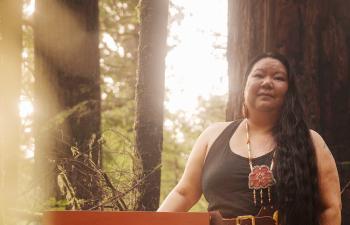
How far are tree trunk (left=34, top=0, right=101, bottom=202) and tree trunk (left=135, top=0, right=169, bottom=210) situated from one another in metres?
0.96

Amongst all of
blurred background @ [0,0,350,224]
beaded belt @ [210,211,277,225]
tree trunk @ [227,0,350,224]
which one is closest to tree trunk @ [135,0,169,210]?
blurred background @ [0,0,350,224]

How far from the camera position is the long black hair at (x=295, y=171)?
3.19 m

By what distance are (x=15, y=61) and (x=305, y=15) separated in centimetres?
305

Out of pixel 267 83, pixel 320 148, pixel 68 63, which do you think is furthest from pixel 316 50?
pixel 68 63

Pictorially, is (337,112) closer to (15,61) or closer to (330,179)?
(330,179)

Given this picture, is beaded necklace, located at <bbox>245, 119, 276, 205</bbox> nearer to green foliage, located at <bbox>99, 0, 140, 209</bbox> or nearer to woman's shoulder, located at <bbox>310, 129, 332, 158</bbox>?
woman's shoulder, located at <bbox>310, 129, 332, 158</bbox>

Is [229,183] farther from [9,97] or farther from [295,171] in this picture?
[9,97]

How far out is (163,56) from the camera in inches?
216

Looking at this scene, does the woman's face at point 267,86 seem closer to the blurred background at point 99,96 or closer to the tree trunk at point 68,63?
the blurred background at point 99,96

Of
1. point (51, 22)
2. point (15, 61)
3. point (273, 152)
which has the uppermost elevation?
point (51, 22)

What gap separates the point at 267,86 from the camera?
3.46m

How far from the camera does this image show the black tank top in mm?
3270

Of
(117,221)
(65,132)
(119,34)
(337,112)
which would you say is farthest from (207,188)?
(119,34)

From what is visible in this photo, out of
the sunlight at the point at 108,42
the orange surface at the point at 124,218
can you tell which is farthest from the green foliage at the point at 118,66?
the orange surface at the point at 124,218
